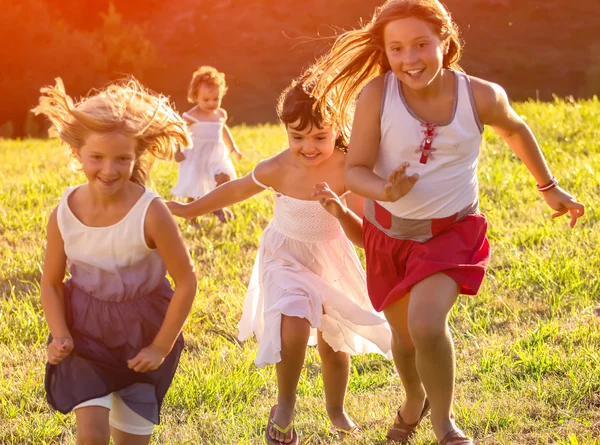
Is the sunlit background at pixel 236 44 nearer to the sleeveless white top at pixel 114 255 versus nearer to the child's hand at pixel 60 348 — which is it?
the sleeveless white top at pixel 114 255

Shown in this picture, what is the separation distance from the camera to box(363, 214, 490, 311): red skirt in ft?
12.0

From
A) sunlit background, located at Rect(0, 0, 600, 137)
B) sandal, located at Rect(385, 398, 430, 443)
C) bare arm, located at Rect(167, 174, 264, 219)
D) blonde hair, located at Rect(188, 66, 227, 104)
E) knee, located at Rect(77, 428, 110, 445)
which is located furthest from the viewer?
sunlit background, located at Rect(0, 0, 600, 137)

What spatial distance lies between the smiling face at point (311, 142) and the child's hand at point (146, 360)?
1.21m

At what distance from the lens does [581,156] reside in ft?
30.1

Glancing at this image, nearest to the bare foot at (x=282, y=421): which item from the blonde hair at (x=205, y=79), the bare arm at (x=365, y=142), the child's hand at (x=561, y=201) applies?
the bare arm at (x=365, y=142)

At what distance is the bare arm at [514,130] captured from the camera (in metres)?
3.76

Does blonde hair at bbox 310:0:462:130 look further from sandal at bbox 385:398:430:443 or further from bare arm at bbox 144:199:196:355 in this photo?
sandal at bbox 385:398:430:443

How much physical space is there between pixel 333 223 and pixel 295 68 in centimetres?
2210

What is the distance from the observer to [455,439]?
11.7 ft

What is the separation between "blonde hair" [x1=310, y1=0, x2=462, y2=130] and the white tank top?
7.9 inches

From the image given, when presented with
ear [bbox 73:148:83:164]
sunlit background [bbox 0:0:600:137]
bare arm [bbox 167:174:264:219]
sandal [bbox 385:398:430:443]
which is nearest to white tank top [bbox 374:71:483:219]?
bare arm [bbox 167:174:264:219]

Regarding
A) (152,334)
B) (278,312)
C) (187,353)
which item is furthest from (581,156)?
(152,334)

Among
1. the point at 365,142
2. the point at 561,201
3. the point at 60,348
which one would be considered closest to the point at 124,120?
the point at 60,348

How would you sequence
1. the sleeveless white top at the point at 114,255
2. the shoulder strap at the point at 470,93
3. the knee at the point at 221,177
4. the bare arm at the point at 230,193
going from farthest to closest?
the knee at the point at 221,177 → the bare arm at the point at 230,193 → the shoulder strap at the point at 470,93 → the sleeveless white top at the point at 114,255
